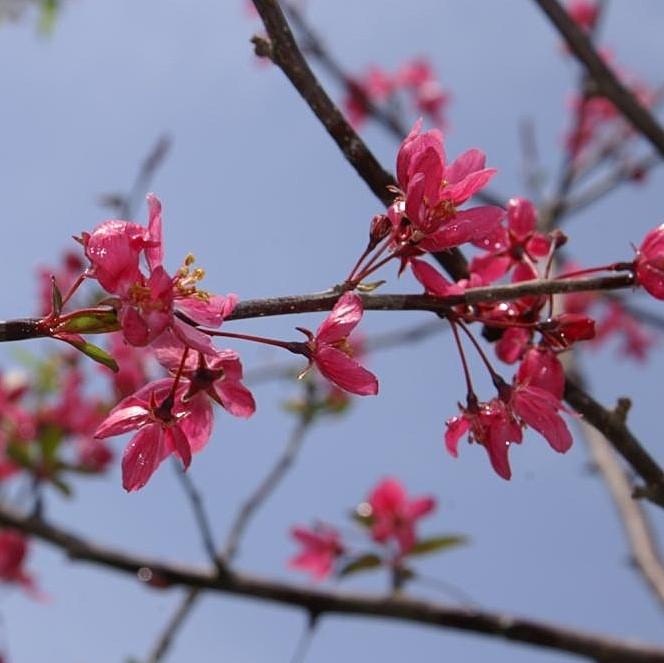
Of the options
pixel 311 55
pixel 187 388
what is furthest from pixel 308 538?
pixel 187 388

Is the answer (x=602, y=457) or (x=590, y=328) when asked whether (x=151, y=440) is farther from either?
(x=602, y=457)

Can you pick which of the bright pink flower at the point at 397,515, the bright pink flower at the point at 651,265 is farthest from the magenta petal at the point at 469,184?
the bright pink flower at the point at 397,515

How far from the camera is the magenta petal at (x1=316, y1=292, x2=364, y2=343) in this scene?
1.41 meters

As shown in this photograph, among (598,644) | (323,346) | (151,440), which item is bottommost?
(151,440)

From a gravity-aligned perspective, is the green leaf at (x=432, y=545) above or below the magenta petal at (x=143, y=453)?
above

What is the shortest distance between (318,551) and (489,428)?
8.31 feet

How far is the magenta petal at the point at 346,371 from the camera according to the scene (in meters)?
1.49

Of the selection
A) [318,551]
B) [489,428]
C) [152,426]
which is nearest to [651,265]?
[489,428]

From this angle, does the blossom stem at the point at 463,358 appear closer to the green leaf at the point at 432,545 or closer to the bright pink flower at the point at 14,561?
the green leaf at the point at 432,545

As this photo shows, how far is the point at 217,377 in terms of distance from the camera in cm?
148

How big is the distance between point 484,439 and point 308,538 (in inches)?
100

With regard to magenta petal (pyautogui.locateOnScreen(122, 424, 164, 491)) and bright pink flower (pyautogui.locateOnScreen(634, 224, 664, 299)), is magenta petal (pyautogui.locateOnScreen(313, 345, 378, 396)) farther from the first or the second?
bright pink flower (pyautogui.locateOnScreen(634, 224, 664, 299))

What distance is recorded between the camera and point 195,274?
156cm

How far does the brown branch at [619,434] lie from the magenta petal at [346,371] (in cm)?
51
